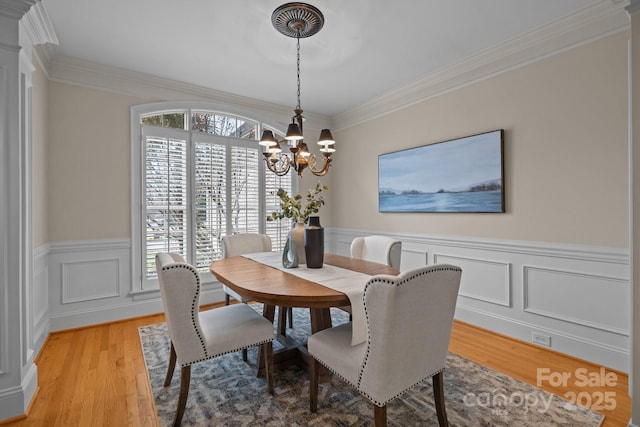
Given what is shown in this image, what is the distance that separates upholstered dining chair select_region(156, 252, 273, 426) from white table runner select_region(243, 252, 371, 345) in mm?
480

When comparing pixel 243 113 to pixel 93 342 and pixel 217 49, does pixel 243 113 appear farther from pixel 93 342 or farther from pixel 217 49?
pixel 93 342

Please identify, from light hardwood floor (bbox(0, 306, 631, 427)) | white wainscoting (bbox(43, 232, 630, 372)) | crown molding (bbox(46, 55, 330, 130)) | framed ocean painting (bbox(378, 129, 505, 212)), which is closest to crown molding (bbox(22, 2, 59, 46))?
crown molding (bbox(46, 55, 330, 130))

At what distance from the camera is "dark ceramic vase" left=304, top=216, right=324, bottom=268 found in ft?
7.91

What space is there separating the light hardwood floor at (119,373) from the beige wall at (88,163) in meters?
1.09

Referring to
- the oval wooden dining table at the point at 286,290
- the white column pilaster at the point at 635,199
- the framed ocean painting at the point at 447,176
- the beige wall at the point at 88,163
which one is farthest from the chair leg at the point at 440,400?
the beige wall at the point at 88,163

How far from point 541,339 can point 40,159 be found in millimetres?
4755

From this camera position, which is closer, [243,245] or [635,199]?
[635,199]

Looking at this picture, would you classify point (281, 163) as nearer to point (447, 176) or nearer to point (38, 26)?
point (447, 176)

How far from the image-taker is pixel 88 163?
334cm

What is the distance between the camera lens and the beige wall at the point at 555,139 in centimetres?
239

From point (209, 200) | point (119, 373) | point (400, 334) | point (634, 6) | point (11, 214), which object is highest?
point (634, 6)

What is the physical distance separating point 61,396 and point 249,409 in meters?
1.29

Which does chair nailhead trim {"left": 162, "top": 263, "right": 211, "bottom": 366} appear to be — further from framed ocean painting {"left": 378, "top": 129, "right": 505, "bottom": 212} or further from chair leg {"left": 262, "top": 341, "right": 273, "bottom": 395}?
framed ocean painting {"left": 378, "top": 129, "right": 505, "bottom": 212}

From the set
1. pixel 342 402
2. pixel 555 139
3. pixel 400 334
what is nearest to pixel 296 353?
pixel 342 402
